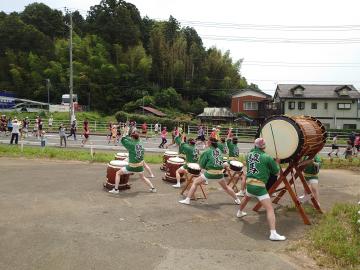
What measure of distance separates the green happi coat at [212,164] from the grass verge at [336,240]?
2449mm

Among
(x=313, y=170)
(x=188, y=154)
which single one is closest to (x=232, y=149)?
(x=188, y=154)

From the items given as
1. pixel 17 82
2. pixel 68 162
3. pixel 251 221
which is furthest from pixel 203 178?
pixel 17 82

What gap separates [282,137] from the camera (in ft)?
28.8

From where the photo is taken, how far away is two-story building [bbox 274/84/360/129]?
48.0 meters

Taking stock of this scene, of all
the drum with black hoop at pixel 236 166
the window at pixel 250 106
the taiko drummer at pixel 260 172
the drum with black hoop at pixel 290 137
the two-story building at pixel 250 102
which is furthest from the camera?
the window at pixel 250 106

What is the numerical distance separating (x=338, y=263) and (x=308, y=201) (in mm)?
4374

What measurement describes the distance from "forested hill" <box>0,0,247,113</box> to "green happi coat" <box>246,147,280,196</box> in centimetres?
4758

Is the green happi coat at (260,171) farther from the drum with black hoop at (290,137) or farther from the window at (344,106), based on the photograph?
the window at (344,106)

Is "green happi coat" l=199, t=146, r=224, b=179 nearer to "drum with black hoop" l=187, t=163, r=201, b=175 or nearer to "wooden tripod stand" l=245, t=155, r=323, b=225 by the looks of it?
"drum with black hoop" l=187, t=163, r=201, b=175

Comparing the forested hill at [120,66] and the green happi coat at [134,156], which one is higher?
the forested hill at [120,66]

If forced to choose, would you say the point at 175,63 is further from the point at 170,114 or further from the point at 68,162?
the point at 68,162

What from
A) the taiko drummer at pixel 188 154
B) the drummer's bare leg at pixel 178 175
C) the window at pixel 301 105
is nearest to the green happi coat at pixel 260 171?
the taiko drummer at pixel 188 154

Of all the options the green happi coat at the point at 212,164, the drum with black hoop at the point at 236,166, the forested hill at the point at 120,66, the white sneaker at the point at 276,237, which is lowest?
the white sneaker at the point at 276,237

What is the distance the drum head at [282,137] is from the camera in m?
8.54
